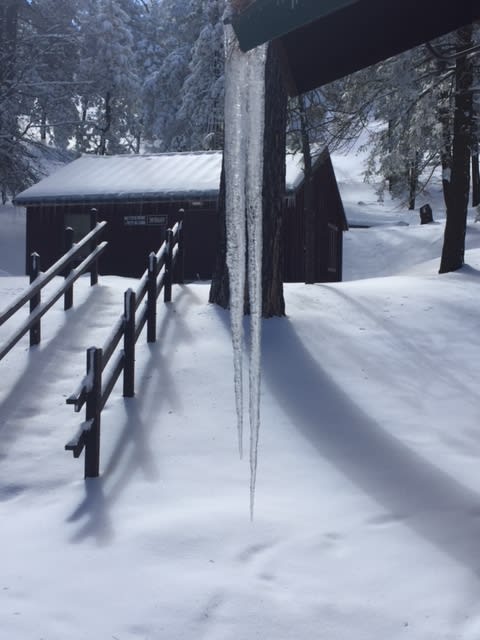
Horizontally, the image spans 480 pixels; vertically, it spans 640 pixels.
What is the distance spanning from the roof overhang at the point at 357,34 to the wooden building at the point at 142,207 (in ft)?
36.4

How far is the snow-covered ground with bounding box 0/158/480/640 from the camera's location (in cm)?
344

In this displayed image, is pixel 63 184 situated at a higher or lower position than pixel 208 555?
higher

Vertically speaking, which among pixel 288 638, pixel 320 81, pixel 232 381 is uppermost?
pixel 320 81

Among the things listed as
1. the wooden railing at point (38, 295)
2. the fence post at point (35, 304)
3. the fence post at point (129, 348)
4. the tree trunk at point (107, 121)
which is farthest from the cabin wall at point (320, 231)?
the tree trunk at point (107, 121)

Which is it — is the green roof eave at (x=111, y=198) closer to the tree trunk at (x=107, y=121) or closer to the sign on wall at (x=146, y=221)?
the sign on wall at (x=146, y=221)

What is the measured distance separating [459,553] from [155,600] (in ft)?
5.43

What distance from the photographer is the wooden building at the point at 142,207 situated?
18734 millimetres

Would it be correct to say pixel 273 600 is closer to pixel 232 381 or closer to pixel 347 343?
pixel 232 381

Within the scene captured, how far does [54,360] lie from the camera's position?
763 cm

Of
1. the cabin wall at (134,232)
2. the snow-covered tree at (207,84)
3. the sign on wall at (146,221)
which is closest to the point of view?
the cabin wall at (134,232)

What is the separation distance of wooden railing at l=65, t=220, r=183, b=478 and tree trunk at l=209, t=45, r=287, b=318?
3.42 ft

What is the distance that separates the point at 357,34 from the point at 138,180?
14.5m

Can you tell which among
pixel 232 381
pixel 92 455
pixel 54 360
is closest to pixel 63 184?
pixel 54 360

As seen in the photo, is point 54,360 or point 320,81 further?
point 54,360
